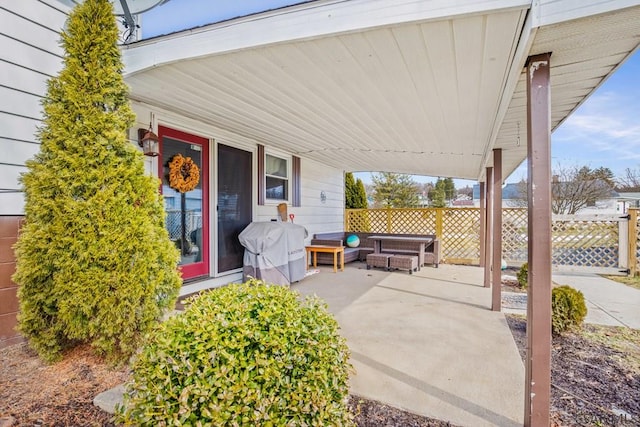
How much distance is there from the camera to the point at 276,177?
638 centimetres

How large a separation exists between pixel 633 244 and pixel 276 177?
733 centimetres

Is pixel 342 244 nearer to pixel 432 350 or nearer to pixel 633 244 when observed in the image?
pixel 432 350

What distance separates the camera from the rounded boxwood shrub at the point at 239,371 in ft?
4.15

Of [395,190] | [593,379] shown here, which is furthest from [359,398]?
[395,190]

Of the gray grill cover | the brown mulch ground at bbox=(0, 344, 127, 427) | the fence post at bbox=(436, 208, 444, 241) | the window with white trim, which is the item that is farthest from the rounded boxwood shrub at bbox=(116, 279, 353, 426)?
the fence post at bbox=(436, 208, 444, 241)

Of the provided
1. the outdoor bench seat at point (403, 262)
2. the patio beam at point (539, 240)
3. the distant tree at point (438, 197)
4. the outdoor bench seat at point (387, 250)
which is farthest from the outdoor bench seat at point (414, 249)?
the distant tree at point (438, 197)

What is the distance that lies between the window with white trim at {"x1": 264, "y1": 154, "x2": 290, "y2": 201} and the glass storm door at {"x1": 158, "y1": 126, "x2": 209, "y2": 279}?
1.52 meters

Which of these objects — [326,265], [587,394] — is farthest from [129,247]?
[326,265]

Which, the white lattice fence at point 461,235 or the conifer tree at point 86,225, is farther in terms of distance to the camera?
the white lattice fence at point 461,235

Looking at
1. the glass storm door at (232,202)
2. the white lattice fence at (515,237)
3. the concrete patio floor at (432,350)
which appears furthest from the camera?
the white lattice fence at (515,237)

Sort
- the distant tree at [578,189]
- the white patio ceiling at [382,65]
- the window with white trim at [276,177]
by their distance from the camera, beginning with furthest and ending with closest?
1. the distant tree at [578,189]
2. the window with white trim at [276,177]
3. the white patio ceiling at [382,65]

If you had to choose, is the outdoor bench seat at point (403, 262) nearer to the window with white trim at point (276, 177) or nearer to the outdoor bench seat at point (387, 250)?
the outdoor bench seat at point (387, 250)

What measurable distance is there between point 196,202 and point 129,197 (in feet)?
7.26

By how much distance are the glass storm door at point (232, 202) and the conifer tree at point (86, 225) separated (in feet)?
8.30
